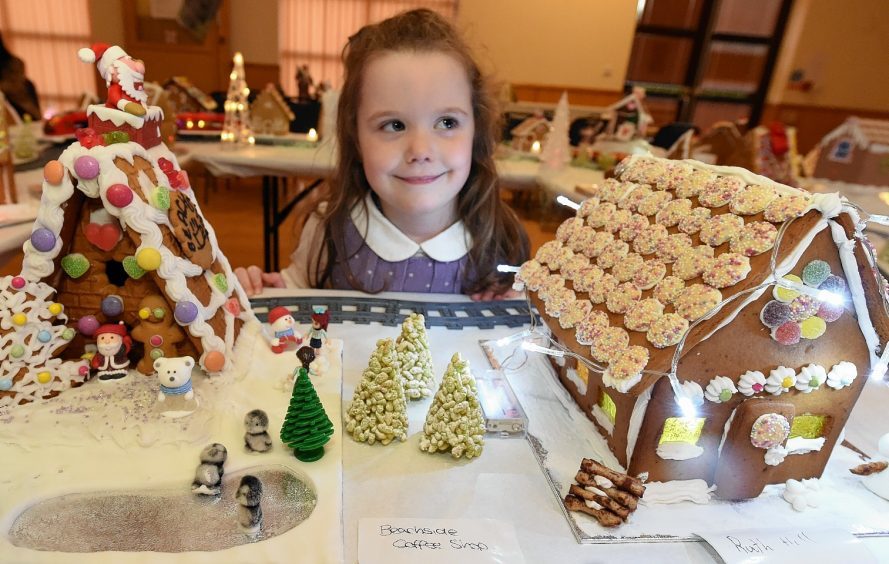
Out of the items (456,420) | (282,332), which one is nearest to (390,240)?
(282,332)

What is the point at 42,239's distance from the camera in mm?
1063

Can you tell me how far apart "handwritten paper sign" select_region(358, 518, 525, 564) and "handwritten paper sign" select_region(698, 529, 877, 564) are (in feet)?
1.07

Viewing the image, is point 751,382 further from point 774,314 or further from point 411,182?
point 411,182

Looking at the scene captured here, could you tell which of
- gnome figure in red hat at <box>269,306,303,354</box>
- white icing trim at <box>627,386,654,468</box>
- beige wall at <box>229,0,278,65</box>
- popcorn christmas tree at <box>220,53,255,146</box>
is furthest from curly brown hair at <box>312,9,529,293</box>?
beige wall at <box>229,0,278,65</box>

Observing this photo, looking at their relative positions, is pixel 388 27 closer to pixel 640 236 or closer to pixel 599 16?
pixel 640 236

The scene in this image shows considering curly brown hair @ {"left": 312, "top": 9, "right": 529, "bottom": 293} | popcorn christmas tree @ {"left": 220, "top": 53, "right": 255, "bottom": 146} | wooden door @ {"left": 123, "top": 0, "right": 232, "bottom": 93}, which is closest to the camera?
curly brown hair @ {"left": 312, "top": 9, "right": 529, "bottom": 293}

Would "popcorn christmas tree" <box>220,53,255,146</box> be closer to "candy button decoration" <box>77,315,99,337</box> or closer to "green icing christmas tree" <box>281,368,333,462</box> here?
"candy button decoration" <box>77,315,99,337</box>

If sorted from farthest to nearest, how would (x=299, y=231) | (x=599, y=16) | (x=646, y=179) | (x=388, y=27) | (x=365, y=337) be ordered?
(x=599, y=16) < (x=299, y=231) < (x=388, y=27) < (x=365, y=337) < (x=646, y=179)

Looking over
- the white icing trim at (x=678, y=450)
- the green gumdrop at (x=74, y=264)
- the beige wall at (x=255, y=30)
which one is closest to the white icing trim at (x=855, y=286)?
the white icing trim at (x=678, y=450)

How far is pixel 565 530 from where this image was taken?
36.4 inches

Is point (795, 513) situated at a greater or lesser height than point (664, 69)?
lesser

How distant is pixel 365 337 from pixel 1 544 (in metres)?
0.87

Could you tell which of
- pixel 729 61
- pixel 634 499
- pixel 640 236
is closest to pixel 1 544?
pixel 634 499

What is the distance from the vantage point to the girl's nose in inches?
62.3
